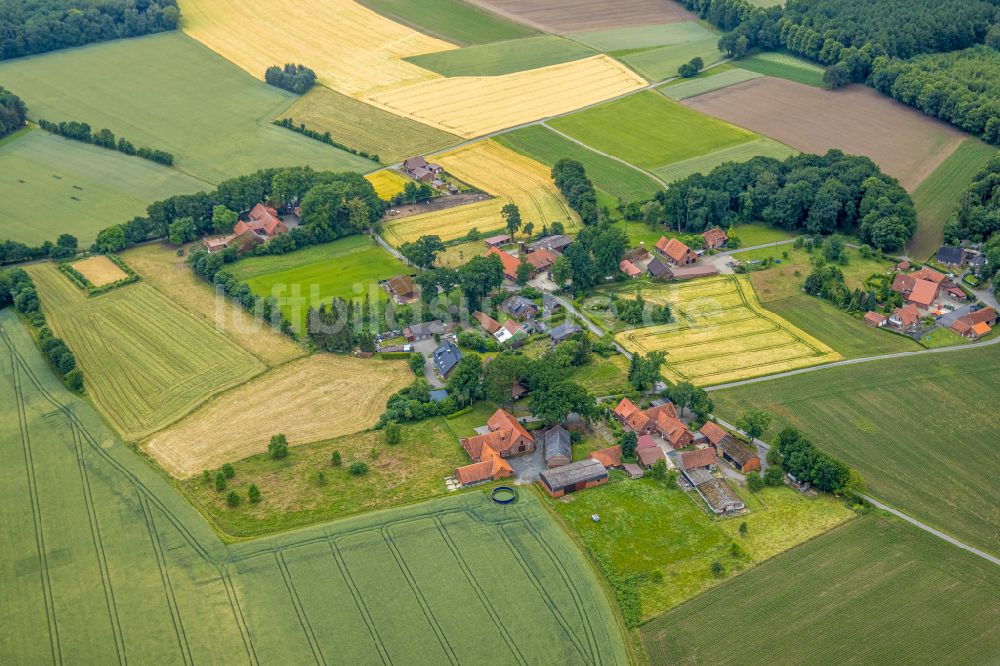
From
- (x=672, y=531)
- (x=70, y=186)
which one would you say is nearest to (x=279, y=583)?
(x=672, y=531)

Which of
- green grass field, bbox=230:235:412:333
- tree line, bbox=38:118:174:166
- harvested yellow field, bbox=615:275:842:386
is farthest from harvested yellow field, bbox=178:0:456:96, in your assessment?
harvested yellow field, bbox=615:275:842:386

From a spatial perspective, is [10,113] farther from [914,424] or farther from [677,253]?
[914,424]

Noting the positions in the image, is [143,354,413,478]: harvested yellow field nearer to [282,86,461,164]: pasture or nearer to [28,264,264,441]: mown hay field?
[28,264,264,441]: mown hay field

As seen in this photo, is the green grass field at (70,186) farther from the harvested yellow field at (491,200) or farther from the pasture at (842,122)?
the pasture at (842,122)

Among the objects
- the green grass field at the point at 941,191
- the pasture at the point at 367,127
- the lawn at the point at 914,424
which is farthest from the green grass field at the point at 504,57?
the lawn at the point at 914,424

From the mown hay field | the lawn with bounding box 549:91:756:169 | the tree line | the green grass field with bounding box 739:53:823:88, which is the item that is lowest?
the mown hay field

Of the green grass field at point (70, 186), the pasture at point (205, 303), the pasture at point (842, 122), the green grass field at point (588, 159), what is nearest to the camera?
the pasture at point (205, 303)
